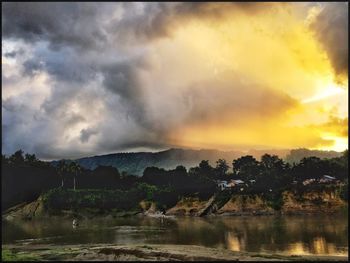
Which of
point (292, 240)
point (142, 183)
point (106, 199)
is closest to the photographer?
point (292, 240)

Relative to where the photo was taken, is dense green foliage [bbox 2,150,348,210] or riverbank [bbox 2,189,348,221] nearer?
riverbank [bbox 2,189,348,221]

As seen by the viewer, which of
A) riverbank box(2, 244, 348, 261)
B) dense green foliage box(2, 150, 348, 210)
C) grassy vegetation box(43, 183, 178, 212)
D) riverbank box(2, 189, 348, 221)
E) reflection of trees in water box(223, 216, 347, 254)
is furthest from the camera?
grassy vegetation box(43, 183, 178, 212)

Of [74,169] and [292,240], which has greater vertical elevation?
[74,169]

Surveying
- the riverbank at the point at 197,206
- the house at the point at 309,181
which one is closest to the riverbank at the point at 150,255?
the riverbank at the point at 197,206

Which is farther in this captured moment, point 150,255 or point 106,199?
point 106,199

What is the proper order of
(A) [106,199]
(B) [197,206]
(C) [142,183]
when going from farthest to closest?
(C) [142,183]
(A) [106,199]
(B) [197,206]

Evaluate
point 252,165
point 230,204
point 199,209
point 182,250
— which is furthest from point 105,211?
point 182,250

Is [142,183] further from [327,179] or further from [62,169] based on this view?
[327,179]

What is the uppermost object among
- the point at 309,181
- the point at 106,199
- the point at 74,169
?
the point at 74,169

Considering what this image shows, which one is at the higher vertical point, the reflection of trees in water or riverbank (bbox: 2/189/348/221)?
riverbank (bbox: 2/189/348/221)

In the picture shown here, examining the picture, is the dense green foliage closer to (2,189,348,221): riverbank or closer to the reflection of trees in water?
(2,189,348,221): riverbank

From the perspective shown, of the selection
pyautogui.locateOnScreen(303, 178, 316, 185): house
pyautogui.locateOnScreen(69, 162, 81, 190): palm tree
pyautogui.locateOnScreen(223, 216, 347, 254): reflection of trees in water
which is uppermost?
pyautogui.locateOnScreen(69, 162, 81, 190): palm tree

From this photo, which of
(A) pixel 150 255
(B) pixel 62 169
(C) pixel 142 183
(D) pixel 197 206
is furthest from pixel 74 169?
(A) pixel 150 255

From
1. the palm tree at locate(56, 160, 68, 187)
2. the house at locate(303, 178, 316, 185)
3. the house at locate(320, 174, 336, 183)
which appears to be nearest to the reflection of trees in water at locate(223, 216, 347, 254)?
the house at locate(320, 174, 336, 183)
